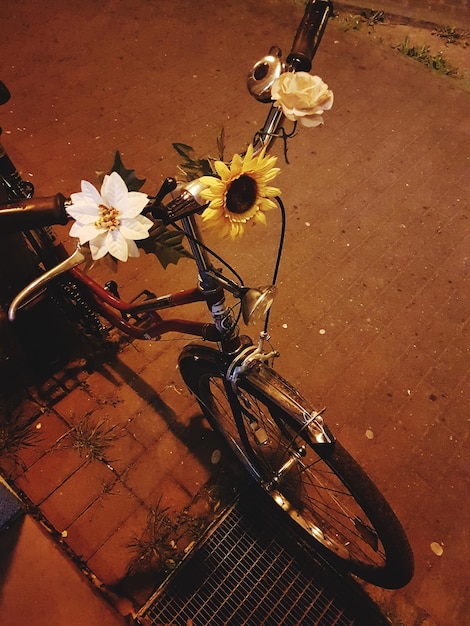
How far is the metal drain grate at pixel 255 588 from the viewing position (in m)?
2.29

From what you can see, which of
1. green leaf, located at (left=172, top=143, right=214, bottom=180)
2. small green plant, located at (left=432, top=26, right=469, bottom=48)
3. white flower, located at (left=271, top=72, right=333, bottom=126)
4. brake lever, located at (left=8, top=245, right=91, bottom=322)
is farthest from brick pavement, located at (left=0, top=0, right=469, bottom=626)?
white flower, located at (left=271, top=72, right=333, bottom=126)

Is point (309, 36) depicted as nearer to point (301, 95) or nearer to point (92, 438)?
point (301, 95)

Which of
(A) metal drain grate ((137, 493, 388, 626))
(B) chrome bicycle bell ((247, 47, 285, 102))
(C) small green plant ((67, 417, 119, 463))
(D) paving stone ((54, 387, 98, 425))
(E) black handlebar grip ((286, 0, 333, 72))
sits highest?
(E) black handlebar grip ((286, 0, 333, 72))

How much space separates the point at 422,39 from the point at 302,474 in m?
5.79

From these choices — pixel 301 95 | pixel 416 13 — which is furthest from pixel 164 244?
pixel 416 13

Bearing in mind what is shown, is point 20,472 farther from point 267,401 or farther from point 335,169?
point 335,169

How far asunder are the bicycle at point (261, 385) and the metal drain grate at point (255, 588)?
165 millimetres

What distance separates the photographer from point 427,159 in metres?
4.36

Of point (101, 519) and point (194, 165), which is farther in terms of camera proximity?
point (101, 519)

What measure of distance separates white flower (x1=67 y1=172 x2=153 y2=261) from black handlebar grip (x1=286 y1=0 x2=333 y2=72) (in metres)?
0.84

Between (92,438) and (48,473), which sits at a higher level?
(92,438)

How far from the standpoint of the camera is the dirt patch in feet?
17.4

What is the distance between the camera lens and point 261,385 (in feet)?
6.07

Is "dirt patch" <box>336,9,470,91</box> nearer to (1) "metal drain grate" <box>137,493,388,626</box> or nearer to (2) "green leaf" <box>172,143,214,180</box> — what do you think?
(2) "green leaf" <box>172,143,214,180</box>
